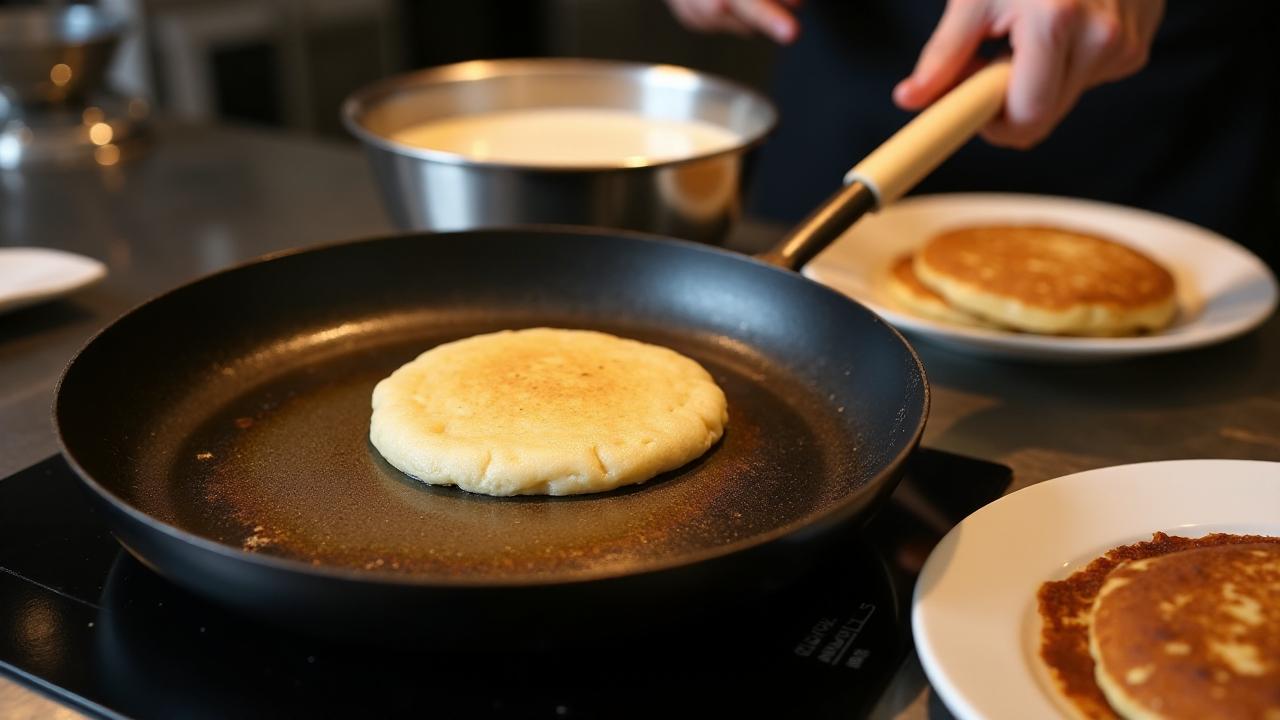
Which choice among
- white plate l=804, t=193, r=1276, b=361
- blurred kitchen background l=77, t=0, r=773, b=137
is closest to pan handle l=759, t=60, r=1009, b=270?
white plate l=804, t=193, r=1276, b=361

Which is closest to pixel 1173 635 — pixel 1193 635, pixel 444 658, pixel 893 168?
pixel 1193 635

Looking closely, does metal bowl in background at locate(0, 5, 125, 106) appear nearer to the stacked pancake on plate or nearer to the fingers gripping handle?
Answer: the fingers gripping handle

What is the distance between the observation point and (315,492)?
86 centimetres

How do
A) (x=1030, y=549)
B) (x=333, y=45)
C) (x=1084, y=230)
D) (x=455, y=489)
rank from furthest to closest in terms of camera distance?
1. (x=333, y=45)
2. (x=1084, y=230)
3. (x=455, y=489)
4. (x=1030, y=549)

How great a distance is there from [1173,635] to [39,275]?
1214 millimetres

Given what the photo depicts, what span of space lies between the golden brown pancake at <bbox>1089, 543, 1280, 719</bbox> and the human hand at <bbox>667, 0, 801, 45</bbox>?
3.39ft

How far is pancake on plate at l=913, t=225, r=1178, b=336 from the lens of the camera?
3.86 ft

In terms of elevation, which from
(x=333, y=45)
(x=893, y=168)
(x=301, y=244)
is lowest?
(x=333, y=45)

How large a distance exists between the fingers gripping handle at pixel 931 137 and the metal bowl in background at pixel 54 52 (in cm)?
140

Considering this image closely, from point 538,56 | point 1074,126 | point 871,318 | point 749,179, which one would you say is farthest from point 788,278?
point 538,56

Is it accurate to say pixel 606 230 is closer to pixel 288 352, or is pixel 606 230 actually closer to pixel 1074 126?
pixel 288 352

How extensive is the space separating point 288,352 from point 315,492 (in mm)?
297

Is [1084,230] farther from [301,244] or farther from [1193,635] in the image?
[301,244]

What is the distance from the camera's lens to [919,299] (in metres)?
1.26
